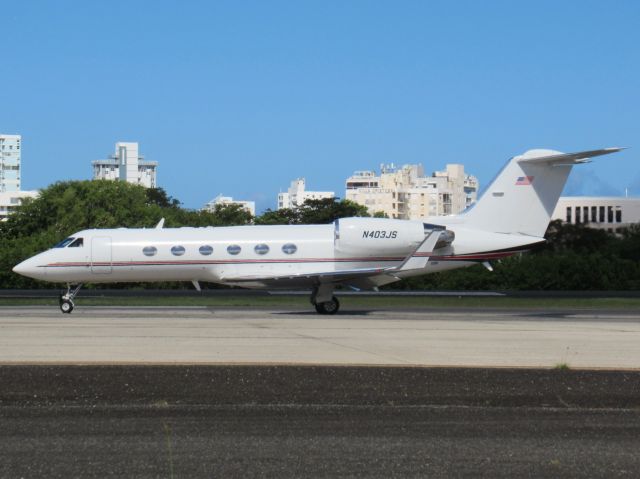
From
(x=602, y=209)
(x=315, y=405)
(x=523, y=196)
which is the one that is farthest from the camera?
(x=602, y=209)

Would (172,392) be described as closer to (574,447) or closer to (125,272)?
(574,447)

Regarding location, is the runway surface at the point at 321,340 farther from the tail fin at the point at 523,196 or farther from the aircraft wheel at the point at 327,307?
the tail fin at the point at 523,196

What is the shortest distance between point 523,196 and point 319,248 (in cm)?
680

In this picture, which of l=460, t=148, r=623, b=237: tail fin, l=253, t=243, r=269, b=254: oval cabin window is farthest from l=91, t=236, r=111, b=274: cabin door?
l=460, t=148, r=623, b=237: tail fin

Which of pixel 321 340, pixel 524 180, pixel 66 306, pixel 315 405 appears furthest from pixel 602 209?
pixel 315 405

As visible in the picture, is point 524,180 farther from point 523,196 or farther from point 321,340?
point 321,340

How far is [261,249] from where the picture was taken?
3139 centimetres

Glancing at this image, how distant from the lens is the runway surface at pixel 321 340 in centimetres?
1619

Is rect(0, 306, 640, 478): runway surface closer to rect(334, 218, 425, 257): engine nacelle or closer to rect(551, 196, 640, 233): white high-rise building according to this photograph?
rect(334, 218, 425, 257): engine nacelle

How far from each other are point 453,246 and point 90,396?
67.9 feet

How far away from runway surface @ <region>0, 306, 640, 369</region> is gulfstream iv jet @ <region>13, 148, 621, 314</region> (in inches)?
81.6

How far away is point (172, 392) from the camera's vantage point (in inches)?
488

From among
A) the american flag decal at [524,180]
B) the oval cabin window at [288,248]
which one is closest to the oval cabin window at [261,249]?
the oval cabin window at [288,248]

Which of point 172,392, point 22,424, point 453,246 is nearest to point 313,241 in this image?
point 453,246
